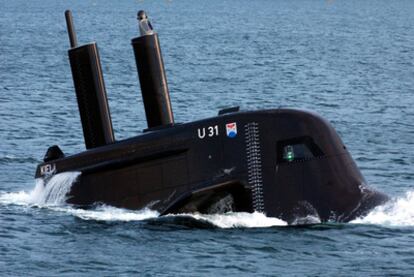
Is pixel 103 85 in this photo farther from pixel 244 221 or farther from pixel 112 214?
pixel 244 221

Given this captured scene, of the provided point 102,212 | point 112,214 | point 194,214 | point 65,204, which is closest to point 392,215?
point 194,214

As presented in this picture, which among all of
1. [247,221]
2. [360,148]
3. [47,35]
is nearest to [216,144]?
[247,221]

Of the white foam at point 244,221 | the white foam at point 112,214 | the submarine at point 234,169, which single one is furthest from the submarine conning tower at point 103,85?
the white foam at point 244,221

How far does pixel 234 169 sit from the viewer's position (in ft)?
112

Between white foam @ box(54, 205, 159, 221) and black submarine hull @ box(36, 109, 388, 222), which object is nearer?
black submarine hull @ box(36, 109, 388, 222)

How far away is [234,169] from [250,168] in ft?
1.66

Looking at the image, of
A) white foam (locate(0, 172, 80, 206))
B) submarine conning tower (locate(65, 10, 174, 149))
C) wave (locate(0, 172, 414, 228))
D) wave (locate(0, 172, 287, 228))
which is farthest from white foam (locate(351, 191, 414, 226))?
white foam (locate(0, 172, 80, 206))

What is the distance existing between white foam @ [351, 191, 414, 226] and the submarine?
0.31m

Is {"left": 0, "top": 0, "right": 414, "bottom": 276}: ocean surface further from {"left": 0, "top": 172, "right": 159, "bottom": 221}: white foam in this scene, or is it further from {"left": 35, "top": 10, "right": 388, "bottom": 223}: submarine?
{"left": 35, "top": 10, "right": 388, "bottom": 223}: submarine

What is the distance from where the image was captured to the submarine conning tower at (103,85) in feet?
120

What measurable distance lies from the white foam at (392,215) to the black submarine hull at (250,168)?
0.98ft

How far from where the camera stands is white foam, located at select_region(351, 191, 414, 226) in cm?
3469

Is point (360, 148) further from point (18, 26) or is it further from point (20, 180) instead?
point (18, 26)

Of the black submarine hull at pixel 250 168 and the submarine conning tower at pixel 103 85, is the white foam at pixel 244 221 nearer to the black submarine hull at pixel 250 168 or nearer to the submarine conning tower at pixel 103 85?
the black submarine hull at pixel 250 168
